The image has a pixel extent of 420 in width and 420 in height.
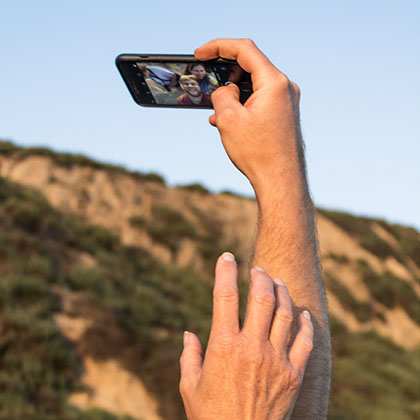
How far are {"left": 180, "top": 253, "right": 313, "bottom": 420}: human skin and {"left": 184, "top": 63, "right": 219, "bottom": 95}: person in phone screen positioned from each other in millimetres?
913

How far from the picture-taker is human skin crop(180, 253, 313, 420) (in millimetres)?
A: 1131

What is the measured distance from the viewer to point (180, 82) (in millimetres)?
2033

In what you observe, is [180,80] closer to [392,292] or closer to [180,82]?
[180,82]

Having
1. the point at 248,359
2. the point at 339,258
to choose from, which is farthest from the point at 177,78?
the point at 339,258

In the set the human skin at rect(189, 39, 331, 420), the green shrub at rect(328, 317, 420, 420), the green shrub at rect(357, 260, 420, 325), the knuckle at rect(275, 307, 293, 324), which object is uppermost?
the green shrub at rect(357, 260, 420, 325)

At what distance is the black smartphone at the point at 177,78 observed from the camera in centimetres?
182

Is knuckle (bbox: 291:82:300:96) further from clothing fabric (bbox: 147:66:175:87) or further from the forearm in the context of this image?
clothing fabric (bbox: 147:66:175:87)

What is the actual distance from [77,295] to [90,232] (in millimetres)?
6984

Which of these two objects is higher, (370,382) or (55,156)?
(55,156)

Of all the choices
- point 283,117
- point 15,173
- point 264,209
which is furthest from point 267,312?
point 15,173

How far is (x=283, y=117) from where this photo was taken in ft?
5.13

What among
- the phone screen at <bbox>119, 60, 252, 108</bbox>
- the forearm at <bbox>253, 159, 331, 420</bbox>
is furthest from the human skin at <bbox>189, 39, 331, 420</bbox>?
the phone screen at <bbox>119, 60, 252, 108</bbox>

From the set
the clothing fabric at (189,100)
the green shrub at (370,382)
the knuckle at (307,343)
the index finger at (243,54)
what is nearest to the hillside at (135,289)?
the green shrub at (370,382)

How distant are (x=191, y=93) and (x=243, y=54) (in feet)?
1.39
